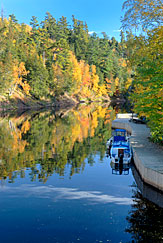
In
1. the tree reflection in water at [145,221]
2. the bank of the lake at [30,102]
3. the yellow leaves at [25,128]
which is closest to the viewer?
the tree reflection in water at [145,221]

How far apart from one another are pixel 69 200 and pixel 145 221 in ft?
15.1

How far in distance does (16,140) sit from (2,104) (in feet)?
138

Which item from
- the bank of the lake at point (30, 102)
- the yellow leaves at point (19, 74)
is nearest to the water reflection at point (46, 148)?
the bank of the lake at point (30, 102)

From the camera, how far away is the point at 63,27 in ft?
471

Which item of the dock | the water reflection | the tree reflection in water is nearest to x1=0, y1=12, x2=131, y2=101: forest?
the water reflection

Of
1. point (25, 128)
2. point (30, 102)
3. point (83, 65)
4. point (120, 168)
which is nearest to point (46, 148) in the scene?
point (120, 168)

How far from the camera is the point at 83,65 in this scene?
124 metres

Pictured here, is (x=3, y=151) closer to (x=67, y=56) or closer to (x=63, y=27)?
(x=67, y=56)

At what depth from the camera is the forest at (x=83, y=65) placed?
20.2m

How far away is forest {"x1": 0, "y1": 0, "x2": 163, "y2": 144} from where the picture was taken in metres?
20.2

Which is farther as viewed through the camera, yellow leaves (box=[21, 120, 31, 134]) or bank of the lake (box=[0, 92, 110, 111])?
bank of the lake (box=[0, 92, 110, 111])

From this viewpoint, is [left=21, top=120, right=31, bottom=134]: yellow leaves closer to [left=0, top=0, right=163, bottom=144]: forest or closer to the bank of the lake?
[left=0, top=0, right=163, bottom=144]: forest

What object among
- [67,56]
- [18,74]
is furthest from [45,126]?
[67,56]

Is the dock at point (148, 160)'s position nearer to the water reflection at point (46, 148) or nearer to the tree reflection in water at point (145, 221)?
the tree reflection in water at point (145, 221)
